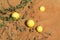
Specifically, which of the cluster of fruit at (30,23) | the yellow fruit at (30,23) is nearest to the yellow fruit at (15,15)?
the cluster of fruit at (30,23)

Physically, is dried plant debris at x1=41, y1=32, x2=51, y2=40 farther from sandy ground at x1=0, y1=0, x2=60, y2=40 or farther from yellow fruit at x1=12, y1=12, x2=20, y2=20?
yellow fruit at x1=12, y1=12, x2=20, y2=20

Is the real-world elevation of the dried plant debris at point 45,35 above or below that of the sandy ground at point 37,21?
below

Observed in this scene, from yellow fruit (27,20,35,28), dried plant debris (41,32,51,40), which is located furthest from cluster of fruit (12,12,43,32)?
dried plant debris (41,32,51,40)

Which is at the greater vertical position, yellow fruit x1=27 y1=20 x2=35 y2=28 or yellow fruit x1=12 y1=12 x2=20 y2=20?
yellow fruit x1=12 y1=12 x2=20 y2=20

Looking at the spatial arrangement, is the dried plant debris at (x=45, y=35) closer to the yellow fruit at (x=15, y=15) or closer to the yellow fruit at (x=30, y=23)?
the yellow fruit at (x=30, y=23)

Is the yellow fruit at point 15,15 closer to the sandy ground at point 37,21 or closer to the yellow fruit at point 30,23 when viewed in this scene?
the sandy ground at point 37,21

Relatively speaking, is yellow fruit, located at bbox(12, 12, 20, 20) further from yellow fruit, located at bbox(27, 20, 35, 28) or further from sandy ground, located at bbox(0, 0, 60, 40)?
yellow fruit, located at bbox(27, 20, 35, 28)

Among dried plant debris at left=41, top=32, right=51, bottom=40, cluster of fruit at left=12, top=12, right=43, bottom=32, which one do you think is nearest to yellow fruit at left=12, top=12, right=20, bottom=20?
cluster of fruit at left=12, top=12, right=43, bottom=32

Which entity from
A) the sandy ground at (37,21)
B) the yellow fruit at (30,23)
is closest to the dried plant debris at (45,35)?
the sandy ground at (37,21)

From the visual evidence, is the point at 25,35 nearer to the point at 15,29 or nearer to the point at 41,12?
the point at 15,29
